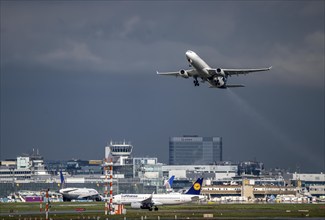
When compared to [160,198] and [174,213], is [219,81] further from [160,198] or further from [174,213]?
[160,198]

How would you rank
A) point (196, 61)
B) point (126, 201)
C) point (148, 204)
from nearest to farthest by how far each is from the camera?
point (196, 61) → point (148, 204) → point (126, 201)

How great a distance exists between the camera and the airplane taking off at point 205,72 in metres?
143

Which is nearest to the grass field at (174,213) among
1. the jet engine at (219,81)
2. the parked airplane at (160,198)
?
the parked airplane at (160,198)

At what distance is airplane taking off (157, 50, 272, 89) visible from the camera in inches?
5645

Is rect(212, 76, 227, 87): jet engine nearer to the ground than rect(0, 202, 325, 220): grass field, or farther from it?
farther from it

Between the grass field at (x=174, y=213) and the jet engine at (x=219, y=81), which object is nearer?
the grass field at (x=174, y=213)

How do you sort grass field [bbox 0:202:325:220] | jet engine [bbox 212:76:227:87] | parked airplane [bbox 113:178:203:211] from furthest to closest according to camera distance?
parked airplane [bbox 113:178:203:211], jet engine [bbox 212:76:227:87], grass field [bbox 0:202:325:220]

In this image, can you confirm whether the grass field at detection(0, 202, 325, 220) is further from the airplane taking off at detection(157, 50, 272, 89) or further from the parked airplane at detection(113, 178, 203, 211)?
the airplane taking off at detection(157, 50, 272, 89)

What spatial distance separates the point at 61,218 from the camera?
127 metres

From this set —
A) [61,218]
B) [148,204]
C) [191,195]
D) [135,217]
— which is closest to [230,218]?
[135,217]

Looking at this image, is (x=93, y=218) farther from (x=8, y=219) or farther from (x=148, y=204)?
(x=148, y=204)

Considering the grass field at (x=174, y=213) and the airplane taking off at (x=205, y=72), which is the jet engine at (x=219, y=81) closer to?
the airplane taking off at (x=205, y=72)

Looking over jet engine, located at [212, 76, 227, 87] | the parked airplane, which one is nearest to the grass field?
the parked airplane

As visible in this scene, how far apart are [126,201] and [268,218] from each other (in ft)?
173
